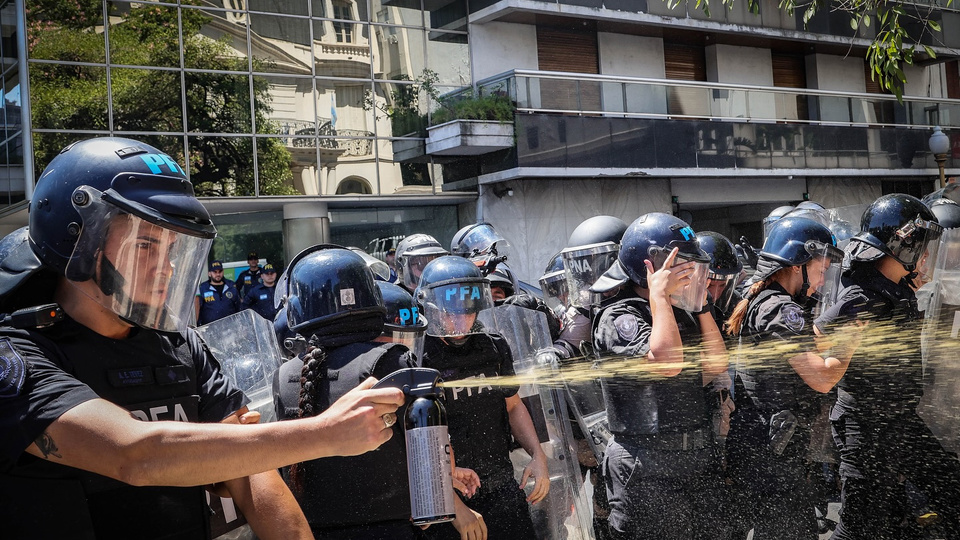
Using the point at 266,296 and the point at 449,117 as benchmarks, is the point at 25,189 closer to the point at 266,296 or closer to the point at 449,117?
the point at 266,296

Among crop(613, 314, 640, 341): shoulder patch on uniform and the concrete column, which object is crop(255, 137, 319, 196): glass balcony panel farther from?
crop(613, 314, 640, 341): shoulder patch on uniform

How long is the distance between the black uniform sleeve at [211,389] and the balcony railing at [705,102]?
45.0ft

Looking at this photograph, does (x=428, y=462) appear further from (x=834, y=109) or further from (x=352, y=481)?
(x=834, y=109)

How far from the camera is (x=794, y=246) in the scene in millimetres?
5027

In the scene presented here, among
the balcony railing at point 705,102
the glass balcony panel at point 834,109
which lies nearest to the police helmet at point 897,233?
the balcony railing at point 705,102

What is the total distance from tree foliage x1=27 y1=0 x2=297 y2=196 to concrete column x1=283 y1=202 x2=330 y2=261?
0.44m

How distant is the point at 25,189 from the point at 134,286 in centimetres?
1276

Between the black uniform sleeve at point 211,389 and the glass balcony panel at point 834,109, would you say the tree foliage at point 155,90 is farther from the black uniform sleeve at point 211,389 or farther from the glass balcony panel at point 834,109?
the black uniform sleeve at point 211,389

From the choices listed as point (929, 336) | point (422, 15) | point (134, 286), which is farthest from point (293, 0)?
point (134, 286)

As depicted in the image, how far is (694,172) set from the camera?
17.9m

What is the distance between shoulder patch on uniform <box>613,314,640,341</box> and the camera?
397 centimetres

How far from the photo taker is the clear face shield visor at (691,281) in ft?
13.6

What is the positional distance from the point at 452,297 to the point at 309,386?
4.60ft

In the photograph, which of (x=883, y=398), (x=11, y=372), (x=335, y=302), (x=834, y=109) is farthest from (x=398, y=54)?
(x=11, y=372)
